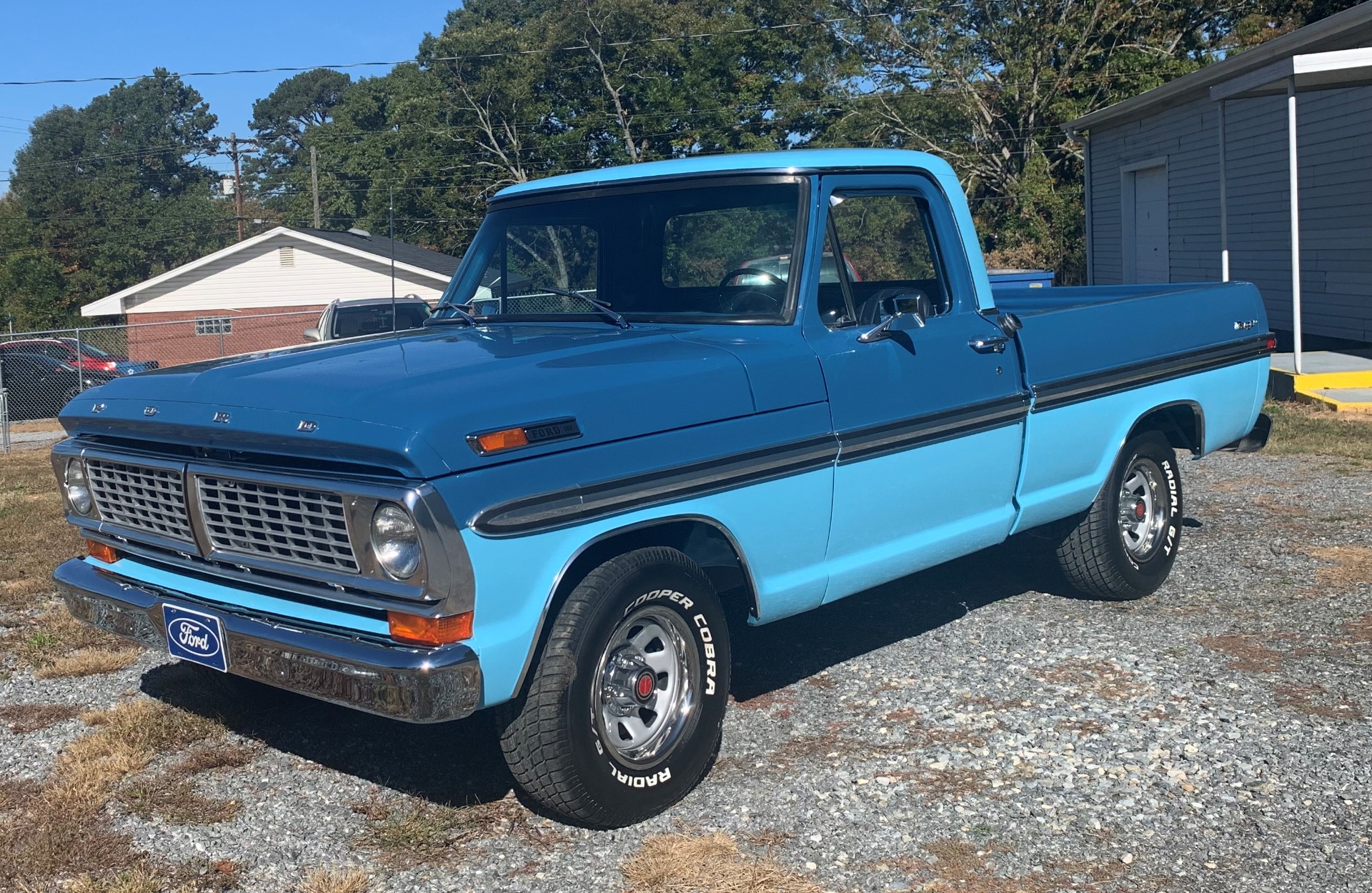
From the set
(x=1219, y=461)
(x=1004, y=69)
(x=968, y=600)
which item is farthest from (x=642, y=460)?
(x=1004, y=69)

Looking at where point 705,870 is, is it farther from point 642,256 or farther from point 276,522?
point 642,256

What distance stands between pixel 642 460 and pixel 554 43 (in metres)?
45.2

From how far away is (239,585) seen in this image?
418 cm

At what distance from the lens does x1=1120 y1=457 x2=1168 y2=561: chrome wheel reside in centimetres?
649

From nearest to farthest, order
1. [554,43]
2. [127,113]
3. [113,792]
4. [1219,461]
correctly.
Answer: [113,792] < [1219,461] < [554,43] < [127,113]

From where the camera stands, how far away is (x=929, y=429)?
5.06m

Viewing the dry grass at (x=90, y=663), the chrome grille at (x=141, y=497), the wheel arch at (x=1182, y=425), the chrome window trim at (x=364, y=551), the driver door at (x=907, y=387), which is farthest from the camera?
the wheel arch at (x=1182, y=425)

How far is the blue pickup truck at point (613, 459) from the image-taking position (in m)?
3.70

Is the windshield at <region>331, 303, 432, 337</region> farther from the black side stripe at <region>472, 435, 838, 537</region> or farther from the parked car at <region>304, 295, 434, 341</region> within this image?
the black side stripe at <region>472, 435, 838, 537</region>

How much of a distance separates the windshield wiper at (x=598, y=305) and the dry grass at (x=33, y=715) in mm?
2568

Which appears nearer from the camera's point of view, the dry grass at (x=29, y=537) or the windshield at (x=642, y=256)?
the windshield at (x=642, y=256)

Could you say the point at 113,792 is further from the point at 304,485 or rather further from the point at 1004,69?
the point at 1004,69

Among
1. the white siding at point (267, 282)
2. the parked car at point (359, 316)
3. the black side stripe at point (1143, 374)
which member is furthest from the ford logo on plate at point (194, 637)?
the white siding at point (267, 282)

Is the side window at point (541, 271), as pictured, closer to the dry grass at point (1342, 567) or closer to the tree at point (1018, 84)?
the dry grass at point (1342, 567)
